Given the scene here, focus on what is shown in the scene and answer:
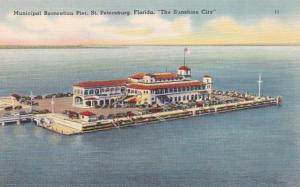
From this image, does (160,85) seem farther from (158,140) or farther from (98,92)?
(158,140)

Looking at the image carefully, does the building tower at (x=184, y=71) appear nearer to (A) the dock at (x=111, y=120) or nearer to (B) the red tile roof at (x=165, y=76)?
(B) the red tile roof at (x=165, y=76)

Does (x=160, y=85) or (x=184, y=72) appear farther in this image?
(x=160, y=85)

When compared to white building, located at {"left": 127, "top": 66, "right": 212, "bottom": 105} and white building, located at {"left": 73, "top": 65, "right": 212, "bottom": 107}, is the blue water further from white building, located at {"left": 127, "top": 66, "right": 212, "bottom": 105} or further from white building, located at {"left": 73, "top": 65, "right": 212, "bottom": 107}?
white building, located at {"left": 127, "top": 66, "right": 212, "bottom": 105}

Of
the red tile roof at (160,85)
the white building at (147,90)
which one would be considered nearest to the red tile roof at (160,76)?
the white building at (147,90)

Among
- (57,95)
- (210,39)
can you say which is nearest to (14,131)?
(57,95)

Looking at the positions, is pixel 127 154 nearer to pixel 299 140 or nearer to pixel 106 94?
pixel 299 140

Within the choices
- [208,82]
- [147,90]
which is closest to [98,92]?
[147,90]
